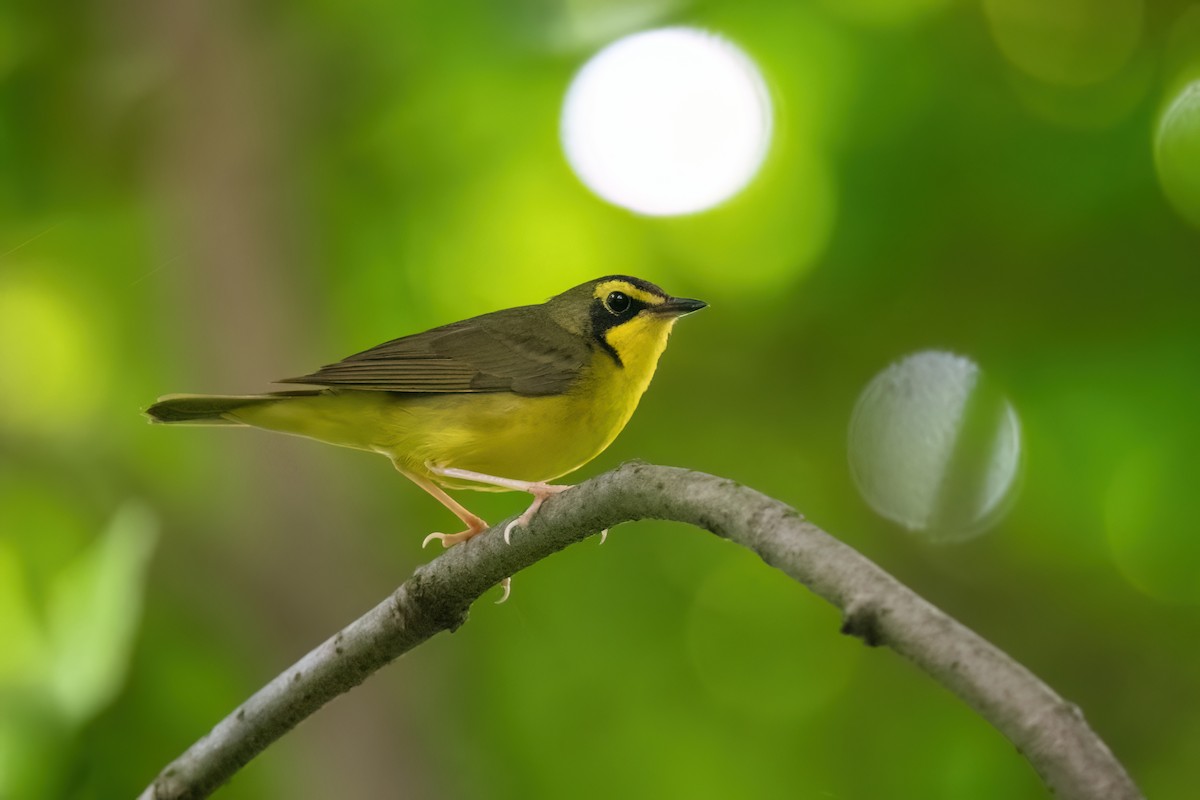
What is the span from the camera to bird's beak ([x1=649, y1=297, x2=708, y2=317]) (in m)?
4.60

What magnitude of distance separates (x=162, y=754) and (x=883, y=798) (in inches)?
140

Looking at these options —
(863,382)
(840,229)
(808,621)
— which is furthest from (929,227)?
(808,621)

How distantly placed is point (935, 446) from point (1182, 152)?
202cm

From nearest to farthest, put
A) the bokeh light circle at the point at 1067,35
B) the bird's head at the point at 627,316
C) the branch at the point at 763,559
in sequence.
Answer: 1. the branch at the point at 763,559
2. the bird's head at the point at 627,316
3. the bokeh light circle at the point at 1067,35

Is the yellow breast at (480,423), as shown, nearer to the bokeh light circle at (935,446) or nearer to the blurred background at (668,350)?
the blurred background at (668,350)

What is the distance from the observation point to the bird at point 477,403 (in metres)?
4.39

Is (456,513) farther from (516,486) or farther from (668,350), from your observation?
(668,350)

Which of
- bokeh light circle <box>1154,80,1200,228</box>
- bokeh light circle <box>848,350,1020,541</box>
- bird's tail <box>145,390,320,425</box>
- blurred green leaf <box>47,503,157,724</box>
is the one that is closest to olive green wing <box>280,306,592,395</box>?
bird's tail <box>145,390,320,425</box>

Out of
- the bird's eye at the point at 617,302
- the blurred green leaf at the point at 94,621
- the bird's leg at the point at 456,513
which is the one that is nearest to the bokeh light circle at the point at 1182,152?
the bird's eye at the point at 617,302

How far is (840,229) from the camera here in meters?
6.55

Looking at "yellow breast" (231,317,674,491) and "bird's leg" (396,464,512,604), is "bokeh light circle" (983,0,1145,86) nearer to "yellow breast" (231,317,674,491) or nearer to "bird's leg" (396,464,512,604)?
"yellow breast" (231,317,674,491)

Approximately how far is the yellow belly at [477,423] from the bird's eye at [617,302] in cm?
34

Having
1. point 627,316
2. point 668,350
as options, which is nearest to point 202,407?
point 627,316

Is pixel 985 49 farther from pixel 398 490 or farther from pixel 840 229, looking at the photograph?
pixel 398 490
